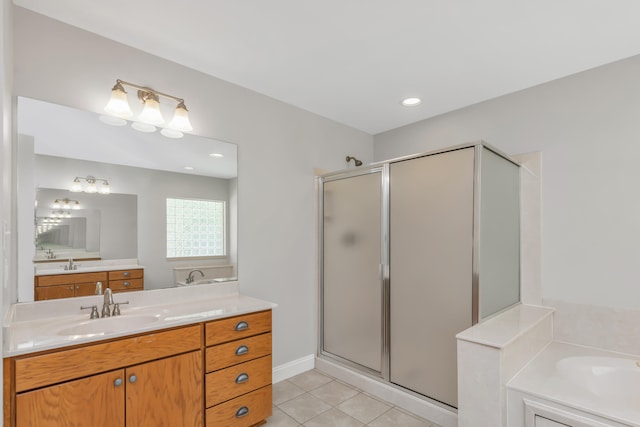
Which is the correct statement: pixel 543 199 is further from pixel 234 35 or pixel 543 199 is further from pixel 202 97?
pixel 202 97

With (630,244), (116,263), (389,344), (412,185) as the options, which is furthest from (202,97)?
(630,244)

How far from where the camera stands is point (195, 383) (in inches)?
74.6

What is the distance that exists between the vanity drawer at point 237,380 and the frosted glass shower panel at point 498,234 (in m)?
1.49

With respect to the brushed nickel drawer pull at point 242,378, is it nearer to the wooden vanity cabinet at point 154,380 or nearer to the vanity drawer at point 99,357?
the wooden vanity cabinet at point 154,380

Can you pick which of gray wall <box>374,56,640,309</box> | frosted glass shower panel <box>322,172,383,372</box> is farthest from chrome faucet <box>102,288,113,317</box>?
gray wall <box>374,56,640,309</box>

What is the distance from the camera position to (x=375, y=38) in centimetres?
203

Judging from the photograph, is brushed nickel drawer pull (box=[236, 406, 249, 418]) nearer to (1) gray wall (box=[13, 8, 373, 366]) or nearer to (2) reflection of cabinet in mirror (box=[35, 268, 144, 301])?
(1) gray wall (box=[13, 8, 373, 366])

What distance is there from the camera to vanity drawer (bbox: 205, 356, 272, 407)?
6.47 feet

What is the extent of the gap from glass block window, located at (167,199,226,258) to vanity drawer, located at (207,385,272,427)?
40.9 inches

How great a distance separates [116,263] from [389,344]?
2062 mm

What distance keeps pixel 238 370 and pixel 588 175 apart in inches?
108

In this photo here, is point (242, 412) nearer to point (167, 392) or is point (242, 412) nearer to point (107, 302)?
point (167, 392)

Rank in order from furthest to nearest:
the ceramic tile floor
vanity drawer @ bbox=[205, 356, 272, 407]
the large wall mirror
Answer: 1. the ceramic tile floor
2. vanity drawer @ bbox=[205, 356, 272, 407]
3. the large wall mirror

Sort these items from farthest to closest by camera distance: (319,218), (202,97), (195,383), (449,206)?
(319,218), (202,97), (449,206), (195,383)
